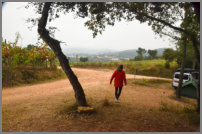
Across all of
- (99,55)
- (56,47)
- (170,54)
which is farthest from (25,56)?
(99,55)

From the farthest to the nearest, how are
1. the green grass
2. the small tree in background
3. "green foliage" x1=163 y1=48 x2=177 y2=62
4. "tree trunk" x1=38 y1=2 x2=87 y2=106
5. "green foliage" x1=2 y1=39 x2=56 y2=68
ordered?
the small tree in background
"green foliage" x1=163 y1=48 x2=177 y2=62
"green foliage" x1=2 y1=39 x2=56 y2=68
the green grass
"tree trunk" x1=38 y1=2 x2=87 y2=106

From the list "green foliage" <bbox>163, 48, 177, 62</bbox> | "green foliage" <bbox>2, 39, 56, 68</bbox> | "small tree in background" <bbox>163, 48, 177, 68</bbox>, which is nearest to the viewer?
"green foliage" <bbox>2, 39, 56, 68</bbox>

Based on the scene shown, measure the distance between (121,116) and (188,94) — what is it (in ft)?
25.0

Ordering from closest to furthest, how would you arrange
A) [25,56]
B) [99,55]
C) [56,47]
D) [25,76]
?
1. [56,47]
2. [25,76]
3. [25,56]
4. [99,55]

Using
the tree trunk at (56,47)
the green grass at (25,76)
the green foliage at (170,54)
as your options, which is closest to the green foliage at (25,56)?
the green grass at (25,76)

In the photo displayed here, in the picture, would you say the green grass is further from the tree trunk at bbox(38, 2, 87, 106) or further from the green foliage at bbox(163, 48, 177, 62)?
the green foliage at bbox(163, 48, 177, 62)

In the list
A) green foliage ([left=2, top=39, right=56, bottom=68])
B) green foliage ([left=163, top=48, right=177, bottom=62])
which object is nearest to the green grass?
green foliage ([left=2, top=39, right=56, bottom=68])

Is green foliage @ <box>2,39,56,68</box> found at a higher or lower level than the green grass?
higher

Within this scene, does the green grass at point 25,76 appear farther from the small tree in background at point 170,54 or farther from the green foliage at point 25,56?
the small tree in background at point 170,54

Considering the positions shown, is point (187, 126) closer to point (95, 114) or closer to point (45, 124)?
point (95, 114)

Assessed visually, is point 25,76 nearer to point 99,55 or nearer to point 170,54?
point 170,54

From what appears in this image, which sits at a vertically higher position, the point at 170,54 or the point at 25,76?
the point at 170,54

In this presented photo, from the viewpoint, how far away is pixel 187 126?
13.7 feet

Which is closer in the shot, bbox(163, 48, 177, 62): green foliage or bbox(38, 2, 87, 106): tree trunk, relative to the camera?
bbox(38, 2, 87, 106): tree trunk
